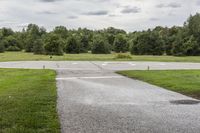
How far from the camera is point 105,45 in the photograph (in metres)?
85.9

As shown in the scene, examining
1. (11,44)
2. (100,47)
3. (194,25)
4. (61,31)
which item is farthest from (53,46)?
(61,31)

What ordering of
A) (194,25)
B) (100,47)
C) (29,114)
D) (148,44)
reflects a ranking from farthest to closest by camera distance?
(100,47)
(148,44)
(194,25)
(29,114)

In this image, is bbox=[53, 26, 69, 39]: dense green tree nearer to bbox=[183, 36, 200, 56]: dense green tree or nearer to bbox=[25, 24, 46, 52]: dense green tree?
bbox=[25, 24, 46, 52]: dense green tree

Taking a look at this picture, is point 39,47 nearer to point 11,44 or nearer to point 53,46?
point 53,46

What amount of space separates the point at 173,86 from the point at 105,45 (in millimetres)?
67956

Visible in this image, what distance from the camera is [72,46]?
86125 millimetres

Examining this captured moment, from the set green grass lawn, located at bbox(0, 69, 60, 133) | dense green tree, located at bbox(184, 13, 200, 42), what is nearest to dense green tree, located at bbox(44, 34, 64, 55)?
dense green tree, located at bbox(184, 13, 200, 42)

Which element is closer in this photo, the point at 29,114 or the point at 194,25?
the point at 29,114

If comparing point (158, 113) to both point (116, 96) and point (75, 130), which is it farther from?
point (116, 96)

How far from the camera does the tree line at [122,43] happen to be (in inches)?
2997

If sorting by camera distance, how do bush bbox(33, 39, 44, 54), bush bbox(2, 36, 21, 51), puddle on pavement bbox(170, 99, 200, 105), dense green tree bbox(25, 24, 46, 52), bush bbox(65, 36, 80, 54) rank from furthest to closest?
bush bbox(2, 36, 21, 51) → dense green tree bbox(25, 24, 46, 52) → bush bbox(65, 36, 80, 54) → bush bbox(33, 39, 44, 54) → puddle on pavement bbox(170, 99, 200, 105)

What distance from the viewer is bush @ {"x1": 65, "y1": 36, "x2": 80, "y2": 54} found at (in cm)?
→ 8525

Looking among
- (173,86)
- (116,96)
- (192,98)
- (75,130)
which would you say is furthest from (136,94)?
(75,130)

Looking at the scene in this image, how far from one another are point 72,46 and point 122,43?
40.3 feet
